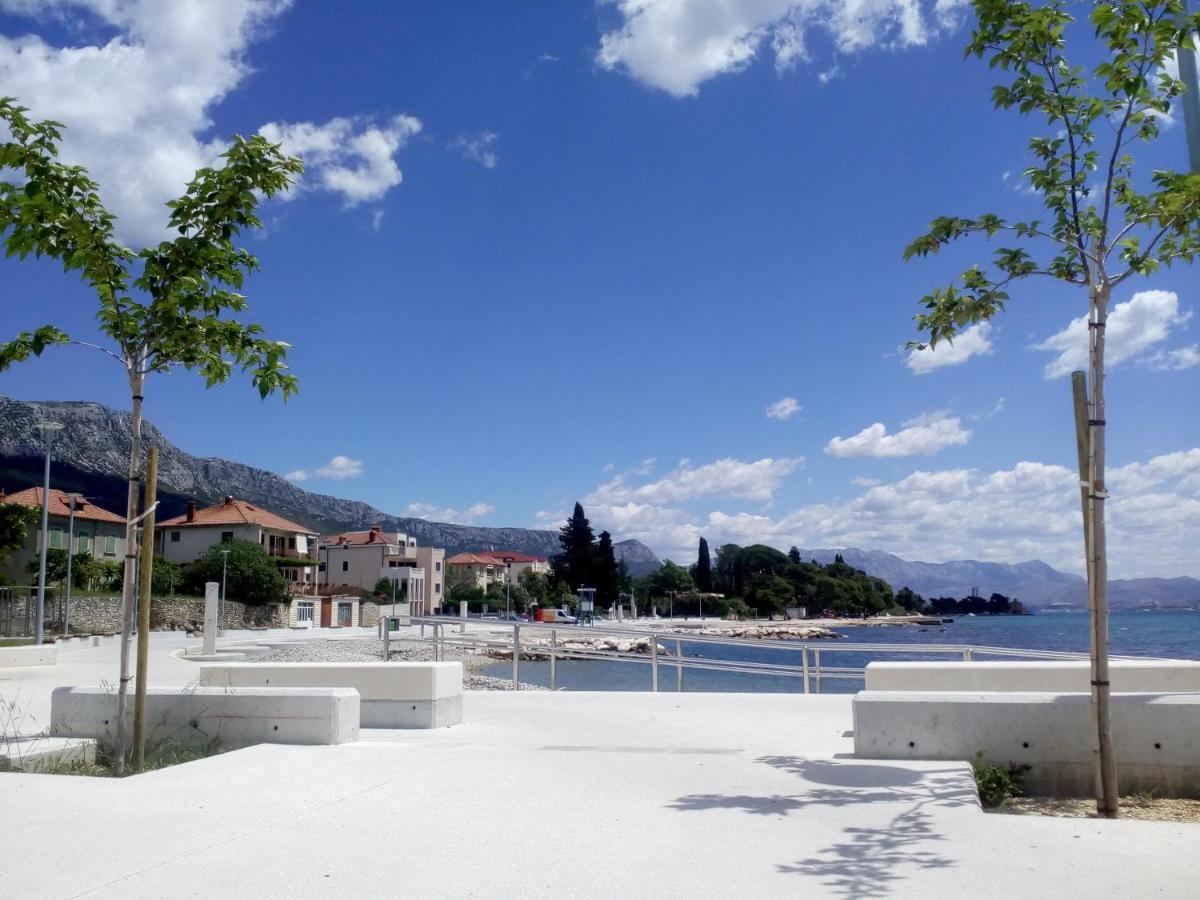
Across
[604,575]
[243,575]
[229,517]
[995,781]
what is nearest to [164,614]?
[243,575]

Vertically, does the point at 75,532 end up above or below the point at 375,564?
above

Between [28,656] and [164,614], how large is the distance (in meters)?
42.9

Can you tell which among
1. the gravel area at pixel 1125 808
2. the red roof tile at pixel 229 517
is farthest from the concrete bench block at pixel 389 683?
the red roof tile at pixel 229 517

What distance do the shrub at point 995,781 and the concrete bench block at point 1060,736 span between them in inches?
2.8

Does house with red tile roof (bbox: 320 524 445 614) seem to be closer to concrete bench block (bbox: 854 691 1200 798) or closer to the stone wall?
the stone wall

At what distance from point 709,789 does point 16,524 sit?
115 feet

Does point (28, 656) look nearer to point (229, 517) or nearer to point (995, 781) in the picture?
point (995, 781)

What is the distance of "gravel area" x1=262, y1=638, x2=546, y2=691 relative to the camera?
33394 millimetres

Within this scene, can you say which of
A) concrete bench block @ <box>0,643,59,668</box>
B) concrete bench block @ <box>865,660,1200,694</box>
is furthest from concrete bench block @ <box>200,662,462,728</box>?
concrete bench block @ <box>0,643,59,668</box>

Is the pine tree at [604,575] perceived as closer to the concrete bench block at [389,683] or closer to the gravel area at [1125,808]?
the concrete bench block at [389,683]

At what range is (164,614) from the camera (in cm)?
6162

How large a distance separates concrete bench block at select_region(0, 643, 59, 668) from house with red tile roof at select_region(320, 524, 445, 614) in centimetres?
9344

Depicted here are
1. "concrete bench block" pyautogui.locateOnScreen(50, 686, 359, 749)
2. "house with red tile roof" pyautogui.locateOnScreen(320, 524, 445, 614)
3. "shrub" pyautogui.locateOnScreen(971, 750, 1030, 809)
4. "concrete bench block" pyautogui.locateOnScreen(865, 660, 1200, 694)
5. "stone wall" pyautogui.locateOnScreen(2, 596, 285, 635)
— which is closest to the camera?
"shrub" pyautogui.locateOnScreen(971, 750, 1030, 809)

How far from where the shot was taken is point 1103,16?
247 inches
